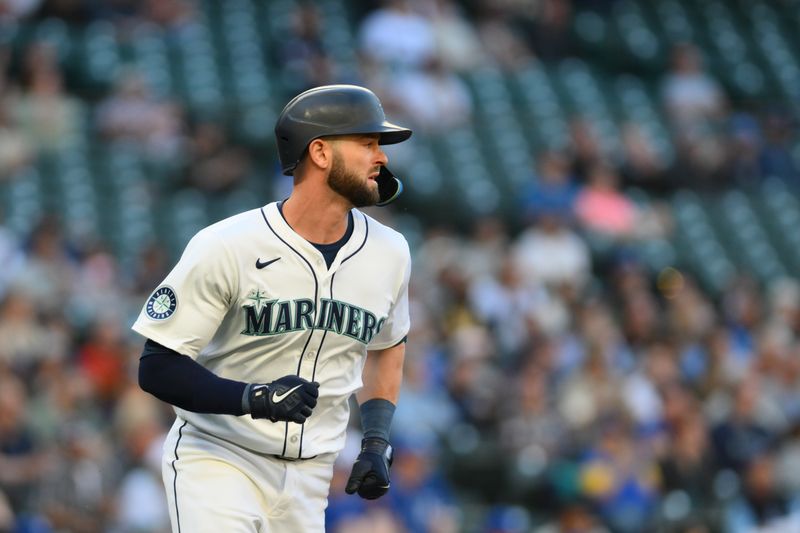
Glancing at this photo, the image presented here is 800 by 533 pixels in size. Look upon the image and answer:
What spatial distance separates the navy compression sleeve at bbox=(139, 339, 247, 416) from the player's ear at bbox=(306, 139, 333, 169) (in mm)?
728

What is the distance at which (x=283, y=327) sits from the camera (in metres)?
4.51

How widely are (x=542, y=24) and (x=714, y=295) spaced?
4261 mm

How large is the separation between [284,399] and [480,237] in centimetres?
815

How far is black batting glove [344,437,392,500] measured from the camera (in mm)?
4570

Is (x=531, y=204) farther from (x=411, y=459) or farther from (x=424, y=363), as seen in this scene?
(x=411, y=459)

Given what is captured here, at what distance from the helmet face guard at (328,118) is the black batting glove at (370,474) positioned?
3.13ft

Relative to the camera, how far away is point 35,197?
38.1ft

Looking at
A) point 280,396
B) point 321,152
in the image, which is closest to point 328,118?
point 321,152

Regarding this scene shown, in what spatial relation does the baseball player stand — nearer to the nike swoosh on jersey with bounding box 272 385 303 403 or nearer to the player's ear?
the player's ear

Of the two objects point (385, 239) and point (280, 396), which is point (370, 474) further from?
point (385, 239)

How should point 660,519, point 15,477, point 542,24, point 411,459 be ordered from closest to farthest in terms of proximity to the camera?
point 15,477 < point 411,459 < point 660,519 < point 542,24

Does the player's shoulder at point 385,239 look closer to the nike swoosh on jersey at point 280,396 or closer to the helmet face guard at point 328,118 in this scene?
the helmet face guard at point 328,118

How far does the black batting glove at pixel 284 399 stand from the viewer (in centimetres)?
418

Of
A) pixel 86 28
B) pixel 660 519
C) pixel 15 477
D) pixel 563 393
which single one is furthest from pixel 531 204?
pixel 15 477
